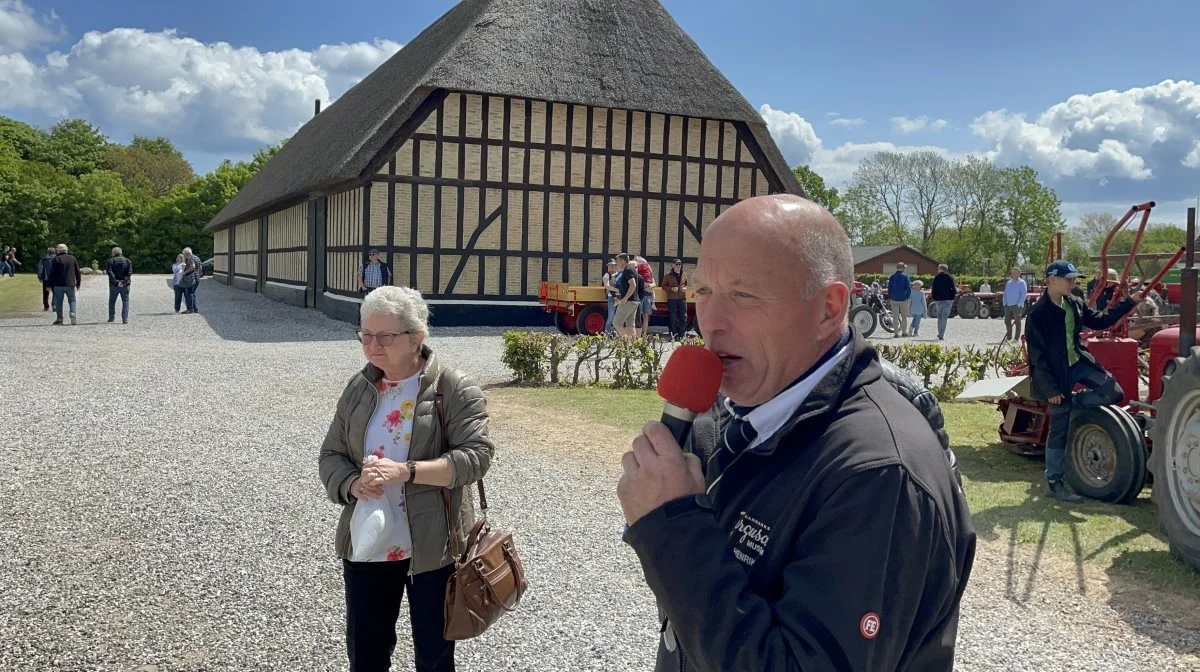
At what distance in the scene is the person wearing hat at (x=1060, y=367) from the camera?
6500 millimetres

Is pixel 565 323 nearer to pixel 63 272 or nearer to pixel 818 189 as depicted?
pixel 63 272

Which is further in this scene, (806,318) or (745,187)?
(745,187)

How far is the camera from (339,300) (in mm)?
21828

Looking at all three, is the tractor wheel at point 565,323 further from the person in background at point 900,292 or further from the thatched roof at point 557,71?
the person in background at point 900,292

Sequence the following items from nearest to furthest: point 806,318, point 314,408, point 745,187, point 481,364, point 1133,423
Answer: point 806,318, point 1133,423, point 314,408, point 481,364, point 745,187

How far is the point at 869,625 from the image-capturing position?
127cm

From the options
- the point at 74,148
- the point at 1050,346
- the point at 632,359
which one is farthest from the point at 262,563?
the point at 74,148

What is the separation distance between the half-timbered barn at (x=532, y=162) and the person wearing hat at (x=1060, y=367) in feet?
48.8

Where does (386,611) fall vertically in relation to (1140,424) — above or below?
below

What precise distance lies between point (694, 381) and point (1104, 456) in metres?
6.31

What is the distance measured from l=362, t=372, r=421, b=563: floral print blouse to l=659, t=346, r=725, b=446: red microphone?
1.91m

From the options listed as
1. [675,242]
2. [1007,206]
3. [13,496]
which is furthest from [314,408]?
[1007,206]

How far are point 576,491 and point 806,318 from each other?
18.3 feet

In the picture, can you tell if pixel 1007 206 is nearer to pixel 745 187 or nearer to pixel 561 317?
pixel 745 187
